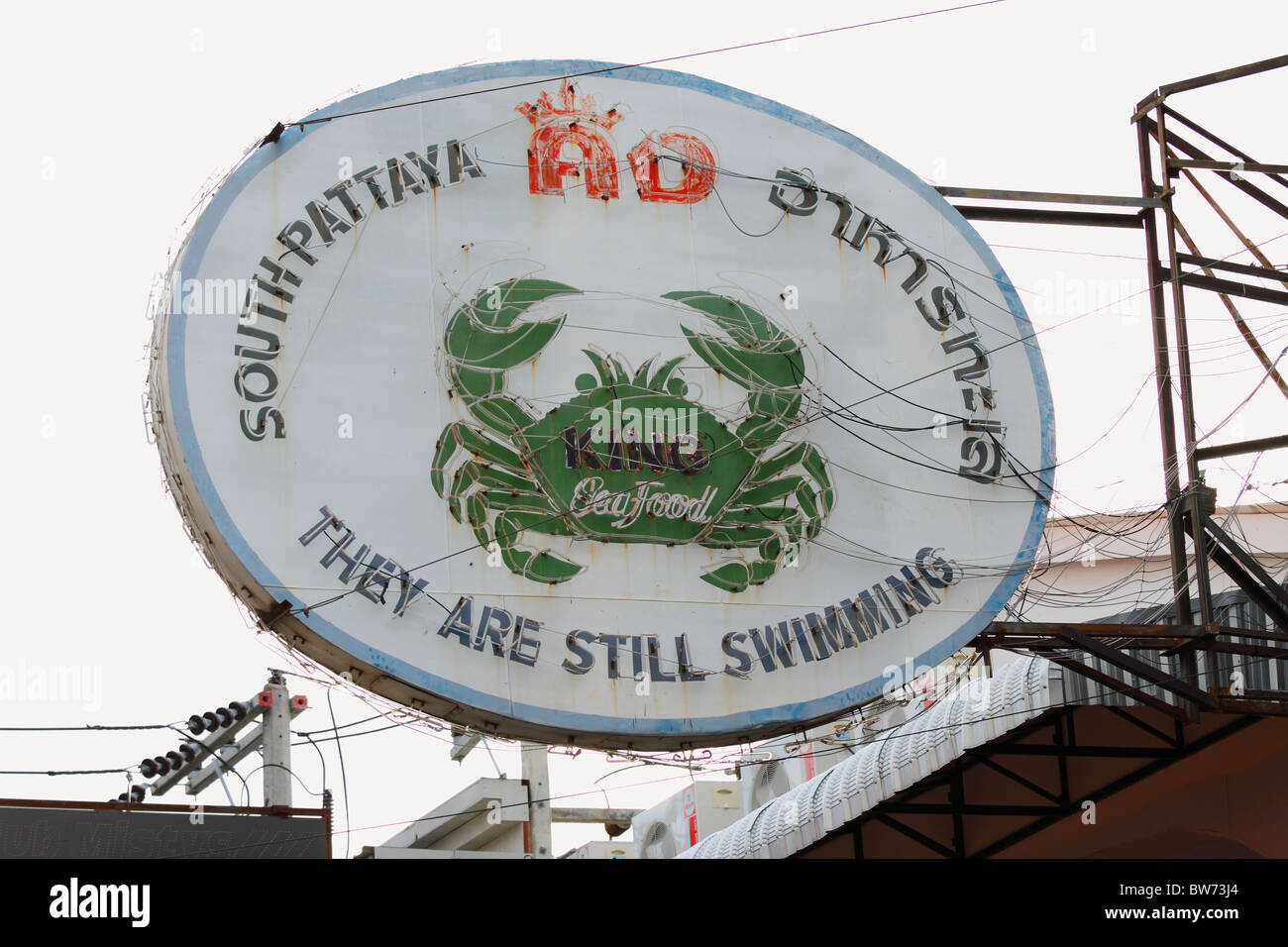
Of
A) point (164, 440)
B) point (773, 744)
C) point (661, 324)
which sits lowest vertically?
point (773, 744)

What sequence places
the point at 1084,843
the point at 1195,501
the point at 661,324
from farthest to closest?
the point at 1084,843, the point at 1195,501, the point at 661,324

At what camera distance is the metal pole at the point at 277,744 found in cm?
2058

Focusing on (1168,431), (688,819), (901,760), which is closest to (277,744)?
(901,760)

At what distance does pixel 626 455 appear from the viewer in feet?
41.9

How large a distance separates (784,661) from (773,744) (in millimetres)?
928

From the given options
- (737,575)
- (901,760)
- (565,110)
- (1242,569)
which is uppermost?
(565,110)

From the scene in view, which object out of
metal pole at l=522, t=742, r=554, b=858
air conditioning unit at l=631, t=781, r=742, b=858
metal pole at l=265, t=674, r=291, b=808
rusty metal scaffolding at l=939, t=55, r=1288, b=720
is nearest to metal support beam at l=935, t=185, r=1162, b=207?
rusty metal scaffolding at l=939, t=55, r=1288, b=720

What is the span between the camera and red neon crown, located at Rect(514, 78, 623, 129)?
13531mm

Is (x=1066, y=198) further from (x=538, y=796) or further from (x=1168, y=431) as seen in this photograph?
(x=538, y=796)

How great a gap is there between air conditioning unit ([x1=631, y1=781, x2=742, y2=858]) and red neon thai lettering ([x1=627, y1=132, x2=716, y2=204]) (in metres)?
20.6

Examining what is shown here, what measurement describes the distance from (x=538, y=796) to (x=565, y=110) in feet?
59.9
